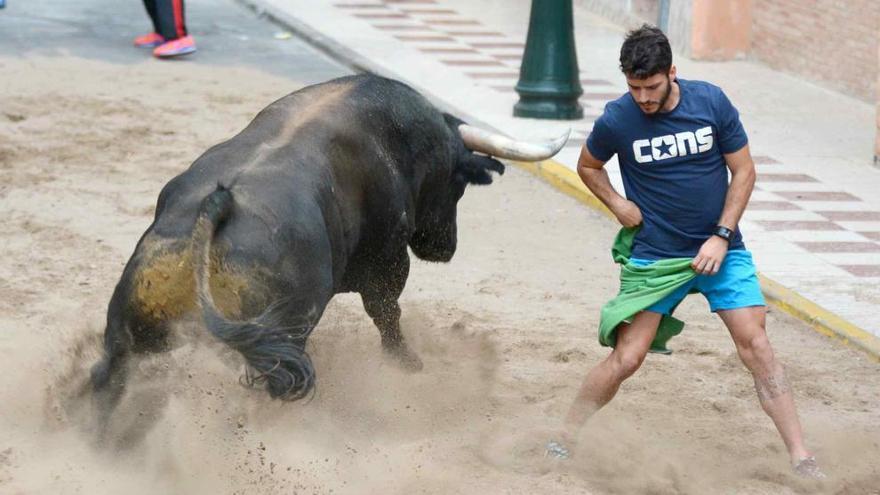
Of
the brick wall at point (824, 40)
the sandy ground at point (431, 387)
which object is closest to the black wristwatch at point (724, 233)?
the sandy ground at point (431, 387)

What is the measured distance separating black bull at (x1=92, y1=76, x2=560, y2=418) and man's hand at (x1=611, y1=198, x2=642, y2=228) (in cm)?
95

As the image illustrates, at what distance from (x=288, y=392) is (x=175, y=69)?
9.57m

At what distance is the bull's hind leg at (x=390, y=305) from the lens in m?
6.71

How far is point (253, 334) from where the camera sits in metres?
4.99

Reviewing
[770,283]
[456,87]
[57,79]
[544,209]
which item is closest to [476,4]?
[456,87]

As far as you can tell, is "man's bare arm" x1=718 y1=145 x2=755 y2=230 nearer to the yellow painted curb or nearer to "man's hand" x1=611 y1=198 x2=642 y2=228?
"man's hand" x1=611 y1=198 x2=642 y2=228

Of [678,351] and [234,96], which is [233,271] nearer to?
[678,351]

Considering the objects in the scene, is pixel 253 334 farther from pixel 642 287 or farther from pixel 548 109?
pixel 548 109

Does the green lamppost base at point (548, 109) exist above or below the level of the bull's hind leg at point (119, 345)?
below

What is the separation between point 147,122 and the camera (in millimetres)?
12102

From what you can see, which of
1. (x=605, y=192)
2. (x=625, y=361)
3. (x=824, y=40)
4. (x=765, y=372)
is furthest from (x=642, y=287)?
(x=824, y=40)

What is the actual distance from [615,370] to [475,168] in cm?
141

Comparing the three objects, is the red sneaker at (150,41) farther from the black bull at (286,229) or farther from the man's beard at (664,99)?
the man's beard at (664,99)

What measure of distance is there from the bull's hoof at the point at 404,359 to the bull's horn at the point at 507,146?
0.97 m
